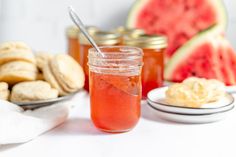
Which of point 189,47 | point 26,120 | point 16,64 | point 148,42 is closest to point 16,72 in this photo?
point 16,64

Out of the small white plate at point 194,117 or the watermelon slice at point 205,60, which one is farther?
the watermelon slice at point 205,60

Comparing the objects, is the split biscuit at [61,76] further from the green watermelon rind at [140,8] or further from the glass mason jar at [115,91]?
the green watermelon rind at [140,8]

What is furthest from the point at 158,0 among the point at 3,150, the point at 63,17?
the point at 3,150

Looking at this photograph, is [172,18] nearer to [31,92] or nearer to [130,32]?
[130,32]

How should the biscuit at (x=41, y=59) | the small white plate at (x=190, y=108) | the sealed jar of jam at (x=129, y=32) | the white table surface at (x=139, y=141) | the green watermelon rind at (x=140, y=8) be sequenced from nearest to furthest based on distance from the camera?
the white table surface at (x=139, y=141) → the small white plate at (x=190, y=108) → the biscuit at (x=41, y=59) → the sealed jar of jam at (x=129, y=32) → the green watermelon rind at (x=140, y=8)

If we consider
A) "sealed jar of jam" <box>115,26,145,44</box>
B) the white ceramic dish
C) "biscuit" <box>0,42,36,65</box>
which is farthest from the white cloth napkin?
"sealed jar of jam" <box>115,26,145,44</box>

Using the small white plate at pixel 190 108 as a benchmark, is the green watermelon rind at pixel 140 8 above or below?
above

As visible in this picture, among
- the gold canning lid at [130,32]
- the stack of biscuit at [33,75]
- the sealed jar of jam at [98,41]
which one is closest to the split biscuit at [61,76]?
the stack of biscuit at [33,75]
